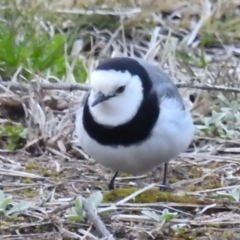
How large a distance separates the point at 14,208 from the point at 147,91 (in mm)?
757

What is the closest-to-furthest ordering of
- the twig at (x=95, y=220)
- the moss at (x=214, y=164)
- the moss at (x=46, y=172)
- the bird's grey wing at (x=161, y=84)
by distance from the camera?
the twig at (x=95, y=220) < the bird's grey wing at (x=161, y=84) < the moss at (x=46, y=172) < the moss at (x=214, y=164)

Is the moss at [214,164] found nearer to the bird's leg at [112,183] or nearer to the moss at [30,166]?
the bird's leg at [112,183]

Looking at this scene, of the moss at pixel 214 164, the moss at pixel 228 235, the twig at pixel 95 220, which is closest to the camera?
the twig at pixel 95 220

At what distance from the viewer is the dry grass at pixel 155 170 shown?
2.98 m

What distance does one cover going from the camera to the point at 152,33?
532 centimetres

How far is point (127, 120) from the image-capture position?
328cm

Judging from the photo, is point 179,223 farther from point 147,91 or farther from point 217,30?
point 217,30

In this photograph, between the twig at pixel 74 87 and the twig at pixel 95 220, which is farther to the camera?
the twig at pixel 74 87

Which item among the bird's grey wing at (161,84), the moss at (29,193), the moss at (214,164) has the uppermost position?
the bird's grey wing at (161,84)

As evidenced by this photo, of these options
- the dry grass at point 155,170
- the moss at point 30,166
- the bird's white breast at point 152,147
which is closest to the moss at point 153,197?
the dry grass at point 155,170

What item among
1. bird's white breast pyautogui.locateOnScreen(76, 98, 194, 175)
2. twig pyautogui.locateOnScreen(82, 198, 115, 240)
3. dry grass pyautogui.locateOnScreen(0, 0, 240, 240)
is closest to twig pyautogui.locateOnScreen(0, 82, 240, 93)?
dry grass pyautogui.locateOnScreen(0, 0, 240, 240)

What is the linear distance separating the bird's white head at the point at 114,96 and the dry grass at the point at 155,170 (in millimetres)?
312

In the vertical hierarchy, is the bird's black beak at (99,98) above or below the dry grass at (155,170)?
above

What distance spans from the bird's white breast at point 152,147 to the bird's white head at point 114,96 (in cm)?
11
